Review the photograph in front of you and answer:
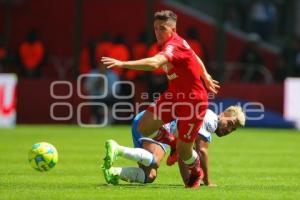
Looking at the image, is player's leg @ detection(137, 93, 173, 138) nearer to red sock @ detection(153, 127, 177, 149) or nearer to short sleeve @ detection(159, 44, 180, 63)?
red sock @ detection(153, 127, 177, 149)

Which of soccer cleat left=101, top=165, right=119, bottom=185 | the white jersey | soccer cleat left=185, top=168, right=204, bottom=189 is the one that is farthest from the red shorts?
soccer cleat left=101, top=165, right=119, bottom=185

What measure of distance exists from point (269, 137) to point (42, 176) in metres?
11.3

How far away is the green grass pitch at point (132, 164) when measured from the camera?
39.8 ft

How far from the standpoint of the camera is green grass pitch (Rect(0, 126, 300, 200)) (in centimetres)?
1214

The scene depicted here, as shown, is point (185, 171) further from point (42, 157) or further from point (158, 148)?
point (42, 157)

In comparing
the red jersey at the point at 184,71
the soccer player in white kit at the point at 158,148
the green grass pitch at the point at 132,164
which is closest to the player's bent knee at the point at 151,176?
the soccer player in white kit at the point at 158,148

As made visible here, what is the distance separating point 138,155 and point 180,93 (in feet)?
3.14

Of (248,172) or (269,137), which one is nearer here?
(248,172)

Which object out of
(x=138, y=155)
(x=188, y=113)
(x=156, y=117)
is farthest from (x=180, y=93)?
(x=138, y=155)

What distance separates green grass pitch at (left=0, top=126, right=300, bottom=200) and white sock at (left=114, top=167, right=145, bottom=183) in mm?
117

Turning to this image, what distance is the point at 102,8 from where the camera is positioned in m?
32.7

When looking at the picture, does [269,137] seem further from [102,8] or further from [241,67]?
[102,8]

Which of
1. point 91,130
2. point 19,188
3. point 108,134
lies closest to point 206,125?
point 19,188

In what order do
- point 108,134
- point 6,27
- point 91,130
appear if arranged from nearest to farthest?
point 108,134
point 91,130
point 6,27
